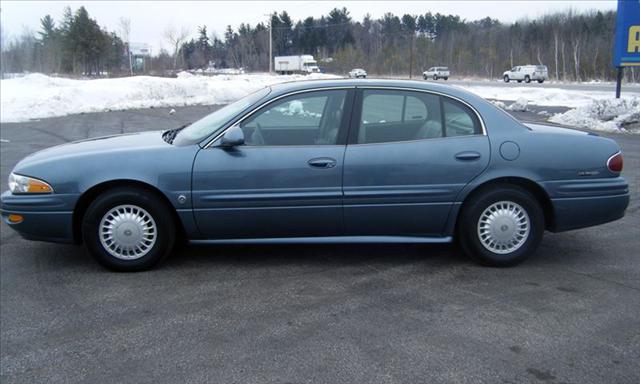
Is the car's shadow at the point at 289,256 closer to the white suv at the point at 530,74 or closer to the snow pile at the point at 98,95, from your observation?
the snow pile at the point at 98,95

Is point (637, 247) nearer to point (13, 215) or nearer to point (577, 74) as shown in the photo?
point (13, 215)

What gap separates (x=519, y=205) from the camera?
4453 mm

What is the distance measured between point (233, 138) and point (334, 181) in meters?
0.82

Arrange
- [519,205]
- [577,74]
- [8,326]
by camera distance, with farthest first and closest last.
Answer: [577,74]
[519,205]
[8,326]

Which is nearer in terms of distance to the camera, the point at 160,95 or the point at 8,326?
the point at 8,326

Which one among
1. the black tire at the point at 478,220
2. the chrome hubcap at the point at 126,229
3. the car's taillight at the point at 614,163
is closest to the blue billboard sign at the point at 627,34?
the car's taillight at the point at 614,163

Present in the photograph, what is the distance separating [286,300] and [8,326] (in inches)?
68.0

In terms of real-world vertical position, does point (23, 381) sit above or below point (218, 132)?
below

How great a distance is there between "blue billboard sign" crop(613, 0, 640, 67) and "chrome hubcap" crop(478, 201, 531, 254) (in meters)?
12.9

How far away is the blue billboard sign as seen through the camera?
1470 cm

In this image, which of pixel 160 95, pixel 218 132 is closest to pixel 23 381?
pixel 218 132

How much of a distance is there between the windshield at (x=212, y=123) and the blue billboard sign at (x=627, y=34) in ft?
44.5

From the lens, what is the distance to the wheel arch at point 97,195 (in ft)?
14.0

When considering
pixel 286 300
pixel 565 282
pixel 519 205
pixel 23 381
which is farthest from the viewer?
pixel 519 205
